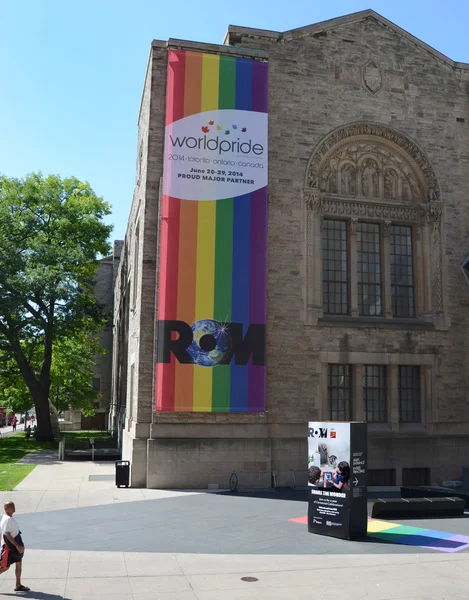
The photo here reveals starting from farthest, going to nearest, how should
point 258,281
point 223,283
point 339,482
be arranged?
point 258,281, point 223,283, point 339,482

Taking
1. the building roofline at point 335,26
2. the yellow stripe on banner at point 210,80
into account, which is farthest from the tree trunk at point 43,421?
the building roofline at point 335,26

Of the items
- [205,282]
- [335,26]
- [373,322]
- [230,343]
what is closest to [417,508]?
[230,343]

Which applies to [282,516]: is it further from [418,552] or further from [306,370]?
[306,370]

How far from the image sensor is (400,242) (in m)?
25.7

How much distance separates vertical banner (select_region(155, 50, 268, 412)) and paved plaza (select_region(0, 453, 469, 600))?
4.43m

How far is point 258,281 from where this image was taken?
22672 mm

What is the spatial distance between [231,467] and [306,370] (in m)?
4.45

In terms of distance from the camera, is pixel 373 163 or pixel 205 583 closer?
pixel 205 583

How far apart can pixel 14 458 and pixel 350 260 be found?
715 inches

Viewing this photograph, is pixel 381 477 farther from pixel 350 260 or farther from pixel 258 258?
pixel 258 258

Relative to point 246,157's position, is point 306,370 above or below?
below

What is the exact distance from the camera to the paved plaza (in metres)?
10.1

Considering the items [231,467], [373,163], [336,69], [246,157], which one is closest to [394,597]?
[231,467]

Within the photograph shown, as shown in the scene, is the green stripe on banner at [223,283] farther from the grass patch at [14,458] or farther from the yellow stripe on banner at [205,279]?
the grass patch at [14,458]
